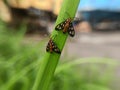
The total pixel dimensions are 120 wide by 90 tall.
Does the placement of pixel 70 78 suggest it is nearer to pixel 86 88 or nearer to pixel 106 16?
pixel 86 88

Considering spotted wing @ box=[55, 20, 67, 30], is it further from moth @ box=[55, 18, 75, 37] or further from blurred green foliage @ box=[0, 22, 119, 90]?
blurred green foliage @ box=[0, 22, 119, 90]

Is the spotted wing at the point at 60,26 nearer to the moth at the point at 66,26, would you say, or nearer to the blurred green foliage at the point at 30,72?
the moth at the point at 66,26

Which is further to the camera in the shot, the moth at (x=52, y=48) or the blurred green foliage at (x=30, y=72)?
the blurred green foliage at (x=30, y=72)

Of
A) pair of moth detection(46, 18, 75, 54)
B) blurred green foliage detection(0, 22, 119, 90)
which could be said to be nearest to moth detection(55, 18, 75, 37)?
Answer: pair of moth detection(46, 18, 75, 54)

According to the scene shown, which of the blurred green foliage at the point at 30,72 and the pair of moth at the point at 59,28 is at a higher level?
the blurred green foliage at the point at 30,72

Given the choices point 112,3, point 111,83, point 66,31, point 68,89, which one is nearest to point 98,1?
point 112,3

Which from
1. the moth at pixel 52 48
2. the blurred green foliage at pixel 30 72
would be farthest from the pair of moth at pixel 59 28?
the blurred green foliage at pixel 30 72

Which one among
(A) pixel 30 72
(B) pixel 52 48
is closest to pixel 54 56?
(B) pixel 52 48

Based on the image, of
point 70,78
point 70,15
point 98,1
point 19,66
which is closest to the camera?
point 70,15
